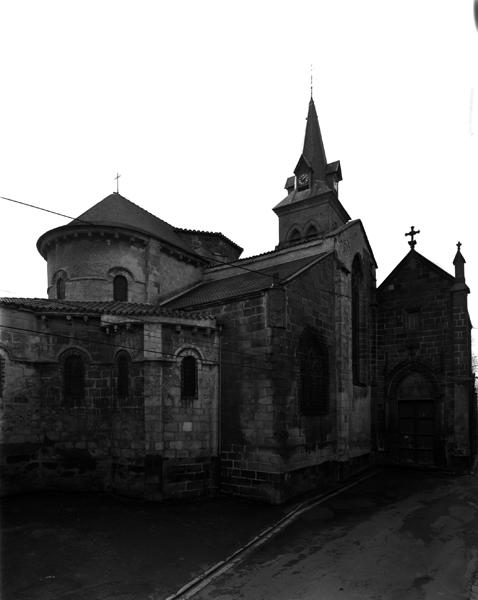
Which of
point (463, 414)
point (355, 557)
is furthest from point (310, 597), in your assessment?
point (463, 414)

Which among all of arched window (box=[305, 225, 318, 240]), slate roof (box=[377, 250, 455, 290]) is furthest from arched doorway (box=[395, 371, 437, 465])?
arched window (box=[305, 225, 318, 240])

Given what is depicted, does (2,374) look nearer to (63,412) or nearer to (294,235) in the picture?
(63,412)

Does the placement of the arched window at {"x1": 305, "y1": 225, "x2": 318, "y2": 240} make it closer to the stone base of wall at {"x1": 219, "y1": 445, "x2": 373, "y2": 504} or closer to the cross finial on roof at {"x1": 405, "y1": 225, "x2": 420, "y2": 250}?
the cross finial on roof at {"x1": 405, "y1": 225, "x2": 420, "y2": 250}

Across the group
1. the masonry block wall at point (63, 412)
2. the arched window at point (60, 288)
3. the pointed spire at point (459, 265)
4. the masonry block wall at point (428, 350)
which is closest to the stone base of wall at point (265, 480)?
the masonry block wall at point (63, 412)

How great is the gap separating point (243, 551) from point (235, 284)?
10.8 meters

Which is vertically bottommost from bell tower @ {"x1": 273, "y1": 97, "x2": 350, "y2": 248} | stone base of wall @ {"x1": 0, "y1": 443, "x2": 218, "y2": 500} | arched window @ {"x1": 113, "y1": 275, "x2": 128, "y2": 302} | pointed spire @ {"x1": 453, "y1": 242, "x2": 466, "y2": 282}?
stone base of wall @ {"x1": 0, "y1": 443, "x2": 218, "y2": 500}

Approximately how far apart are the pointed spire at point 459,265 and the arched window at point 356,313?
412 cm

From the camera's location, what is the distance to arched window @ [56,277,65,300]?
19.1m

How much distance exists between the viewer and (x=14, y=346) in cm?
1448

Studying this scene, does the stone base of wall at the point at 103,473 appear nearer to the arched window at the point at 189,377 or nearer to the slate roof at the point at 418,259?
the arched window at the point at 189,377

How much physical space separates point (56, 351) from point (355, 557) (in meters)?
10.6

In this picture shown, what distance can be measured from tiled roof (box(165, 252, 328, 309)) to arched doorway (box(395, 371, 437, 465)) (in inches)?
308

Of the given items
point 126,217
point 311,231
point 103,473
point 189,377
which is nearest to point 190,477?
point 103,473

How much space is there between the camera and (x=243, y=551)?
1010cm
